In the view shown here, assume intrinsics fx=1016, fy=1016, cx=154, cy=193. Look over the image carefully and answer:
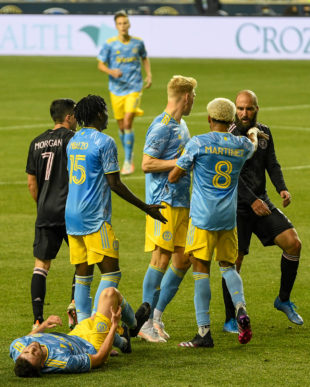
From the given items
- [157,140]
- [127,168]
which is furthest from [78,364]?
[127,168]

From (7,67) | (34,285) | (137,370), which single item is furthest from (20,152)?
(7,67)

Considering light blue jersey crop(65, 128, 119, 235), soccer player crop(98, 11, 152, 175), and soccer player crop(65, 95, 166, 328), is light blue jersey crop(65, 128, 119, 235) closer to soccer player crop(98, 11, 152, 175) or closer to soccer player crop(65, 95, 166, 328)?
soccer player crop(65, 95, 166, 328)

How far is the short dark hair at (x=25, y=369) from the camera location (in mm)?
7020

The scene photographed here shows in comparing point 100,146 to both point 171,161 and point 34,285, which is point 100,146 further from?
point 34,285

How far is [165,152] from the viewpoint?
336 inches

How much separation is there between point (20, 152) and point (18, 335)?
1062 cm

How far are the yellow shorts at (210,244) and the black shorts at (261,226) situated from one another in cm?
83

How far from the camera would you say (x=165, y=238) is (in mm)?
8508

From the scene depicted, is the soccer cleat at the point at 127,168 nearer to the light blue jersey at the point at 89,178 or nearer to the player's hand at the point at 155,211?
the player's hand at the point at 155,211

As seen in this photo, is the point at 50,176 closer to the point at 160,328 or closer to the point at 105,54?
the point at 160,328

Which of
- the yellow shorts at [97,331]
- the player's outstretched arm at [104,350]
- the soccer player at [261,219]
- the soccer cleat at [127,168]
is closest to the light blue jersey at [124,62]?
the soccer cleat at [127,168]

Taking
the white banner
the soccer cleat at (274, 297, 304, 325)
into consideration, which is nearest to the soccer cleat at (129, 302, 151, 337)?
the soccer cleat at (274, 297, 304, 325)

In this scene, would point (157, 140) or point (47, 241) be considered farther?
point (47, 241)

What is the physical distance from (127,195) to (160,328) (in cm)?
137
